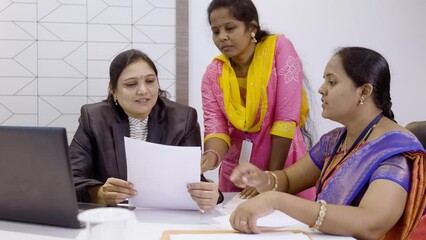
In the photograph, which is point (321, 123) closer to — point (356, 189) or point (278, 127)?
point (278, 127)

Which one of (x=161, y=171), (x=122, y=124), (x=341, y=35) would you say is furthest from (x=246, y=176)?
(x=341, y=35)

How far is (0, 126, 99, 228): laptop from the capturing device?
1.16 m

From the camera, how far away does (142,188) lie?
4.77ft

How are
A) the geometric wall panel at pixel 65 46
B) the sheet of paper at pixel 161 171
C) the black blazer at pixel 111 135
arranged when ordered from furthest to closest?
the geometric wall panel at pixel 65 46
the black blazer at pixel 111 135
the sheet of paper at pixel 161 171

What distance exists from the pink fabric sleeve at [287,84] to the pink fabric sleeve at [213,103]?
0.26 meters

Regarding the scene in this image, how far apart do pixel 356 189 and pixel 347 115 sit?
0.27 meters

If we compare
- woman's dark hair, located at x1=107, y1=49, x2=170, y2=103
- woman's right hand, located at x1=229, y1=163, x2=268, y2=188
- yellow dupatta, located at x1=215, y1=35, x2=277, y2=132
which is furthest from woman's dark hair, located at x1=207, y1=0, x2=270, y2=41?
woman's right hand, located at x1=229, y1=163, x2=268, y2=188

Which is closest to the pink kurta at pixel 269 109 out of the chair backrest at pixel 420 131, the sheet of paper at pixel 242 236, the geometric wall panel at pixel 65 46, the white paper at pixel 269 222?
the chair backrest at pixel 420 131

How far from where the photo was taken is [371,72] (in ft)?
4.95

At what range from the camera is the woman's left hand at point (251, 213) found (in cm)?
123

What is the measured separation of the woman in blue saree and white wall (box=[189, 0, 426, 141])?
1.38m

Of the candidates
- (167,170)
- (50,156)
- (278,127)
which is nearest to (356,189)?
(167,170)

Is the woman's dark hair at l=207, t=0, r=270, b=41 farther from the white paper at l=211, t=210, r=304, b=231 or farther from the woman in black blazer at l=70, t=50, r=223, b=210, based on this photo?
the white paper at l=211, t=210, r=304, b=231

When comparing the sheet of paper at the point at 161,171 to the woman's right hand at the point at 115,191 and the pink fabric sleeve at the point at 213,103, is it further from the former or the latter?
the pink fabric sleeve at the point at 213,103
